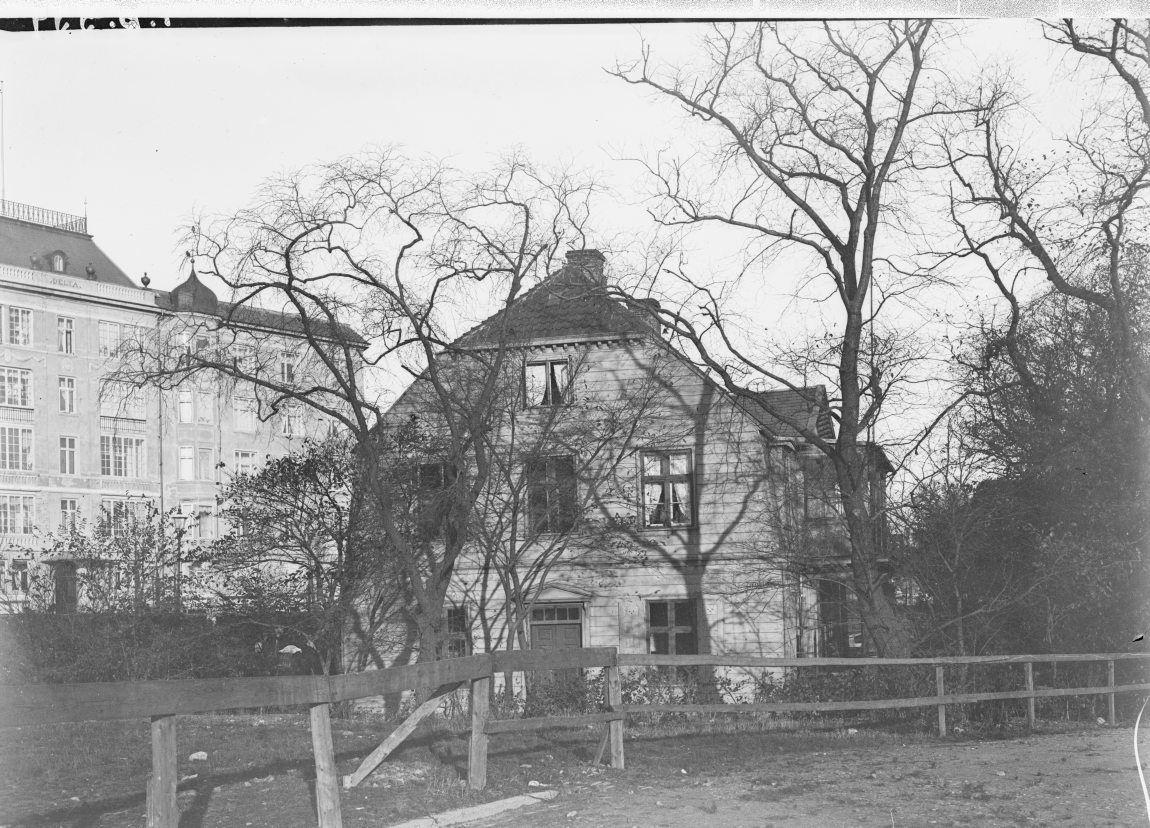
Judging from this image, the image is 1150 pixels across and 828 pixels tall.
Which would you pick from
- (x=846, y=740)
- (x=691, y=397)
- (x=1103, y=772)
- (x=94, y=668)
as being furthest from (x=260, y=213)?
(x=1103, y=772)

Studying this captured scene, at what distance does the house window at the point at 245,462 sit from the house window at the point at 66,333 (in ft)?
14.0

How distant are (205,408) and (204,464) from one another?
230 centimetres

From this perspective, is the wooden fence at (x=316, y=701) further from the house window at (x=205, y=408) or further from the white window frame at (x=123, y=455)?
the house window at (x=205, y=408)

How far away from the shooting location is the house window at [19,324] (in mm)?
16703

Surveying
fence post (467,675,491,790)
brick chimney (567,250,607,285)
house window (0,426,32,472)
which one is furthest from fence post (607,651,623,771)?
brick chimney (567,250,607,285)

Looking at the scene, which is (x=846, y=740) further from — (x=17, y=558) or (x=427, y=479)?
(x=17, y=558)

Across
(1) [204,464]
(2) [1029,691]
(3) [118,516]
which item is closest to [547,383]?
(1) [204,464]

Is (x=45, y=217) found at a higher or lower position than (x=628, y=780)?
higher

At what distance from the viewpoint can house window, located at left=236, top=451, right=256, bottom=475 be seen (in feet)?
75.4

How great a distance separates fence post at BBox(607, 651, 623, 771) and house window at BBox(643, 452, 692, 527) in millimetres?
15476

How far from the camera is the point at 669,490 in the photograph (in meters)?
25.5

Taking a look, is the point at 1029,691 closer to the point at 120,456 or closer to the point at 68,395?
the point at 68,395

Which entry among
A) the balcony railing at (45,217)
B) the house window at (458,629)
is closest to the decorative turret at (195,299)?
the house window at (458,629)

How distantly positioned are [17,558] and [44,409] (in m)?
4.70
